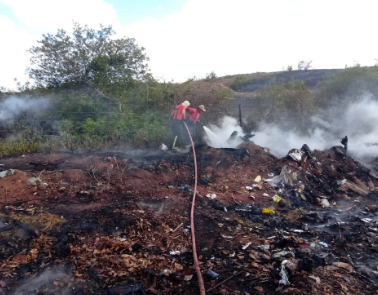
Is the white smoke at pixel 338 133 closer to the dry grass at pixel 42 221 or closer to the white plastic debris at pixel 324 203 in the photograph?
the white plastic debris at pixel 324 203

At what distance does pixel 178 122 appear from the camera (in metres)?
9.88

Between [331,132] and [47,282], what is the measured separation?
12036 mm

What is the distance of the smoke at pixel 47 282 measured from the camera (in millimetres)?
2996

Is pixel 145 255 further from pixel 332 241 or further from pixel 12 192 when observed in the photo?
pixel 12 192

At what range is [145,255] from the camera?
3756 millimetres

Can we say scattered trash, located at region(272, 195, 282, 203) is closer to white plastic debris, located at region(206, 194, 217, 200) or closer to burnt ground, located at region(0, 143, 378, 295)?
burnt ground, located at region(0, 143, 378, 295)

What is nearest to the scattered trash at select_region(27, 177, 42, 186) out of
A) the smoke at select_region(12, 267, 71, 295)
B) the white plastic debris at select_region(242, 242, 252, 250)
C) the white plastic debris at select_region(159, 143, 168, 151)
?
the smoke at select_region(12, 267, 71, 295)

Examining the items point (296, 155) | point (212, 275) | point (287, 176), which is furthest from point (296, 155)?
point (212, 275)

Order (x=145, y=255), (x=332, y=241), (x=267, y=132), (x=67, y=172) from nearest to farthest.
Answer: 1. (x=145, y=255)
2. (x=332, y=241)
3. (x=67, y=172)
4. (x=267, y=132)

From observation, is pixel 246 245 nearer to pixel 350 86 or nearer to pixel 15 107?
pixel 15 107

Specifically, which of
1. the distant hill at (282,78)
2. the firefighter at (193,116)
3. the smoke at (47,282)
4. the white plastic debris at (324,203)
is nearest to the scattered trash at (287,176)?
the white plastic debris at (324,203)

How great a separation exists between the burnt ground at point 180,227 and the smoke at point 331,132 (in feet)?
7.02

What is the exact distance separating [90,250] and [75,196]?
234 centimetres

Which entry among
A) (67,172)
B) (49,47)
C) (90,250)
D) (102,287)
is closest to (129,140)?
(67,172)
